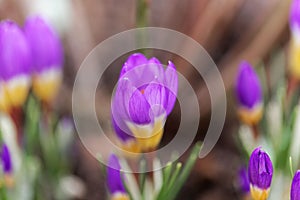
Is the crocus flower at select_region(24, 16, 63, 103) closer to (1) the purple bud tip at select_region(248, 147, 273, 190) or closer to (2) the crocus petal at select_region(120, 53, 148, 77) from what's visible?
(2) the crocus petal at select_region(120, 53, 148, 77)

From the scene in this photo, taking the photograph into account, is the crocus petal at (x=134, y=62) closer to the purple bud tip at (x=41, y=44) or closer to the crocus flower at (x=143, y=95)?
the crocus flower at (x=143, y=95)

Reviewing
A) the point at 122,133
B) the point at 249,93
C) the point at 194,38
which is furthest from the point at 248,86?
the point at 194,38

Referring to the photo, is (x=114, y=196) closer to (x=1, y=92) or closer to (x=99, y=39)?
(x=1, y=92)

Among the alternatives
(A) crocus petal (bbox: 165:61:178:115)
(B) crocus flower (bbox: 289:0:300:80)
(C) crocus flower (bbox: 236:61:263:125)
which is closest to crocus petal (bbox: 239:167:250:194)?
(C) crocus flower (bbox: 236:61:263:125)

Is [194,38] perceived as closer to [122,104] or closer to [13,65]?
[13,65]

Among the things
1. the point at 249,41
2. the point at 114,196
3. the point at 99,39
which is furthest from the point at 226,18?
the point at 114,196

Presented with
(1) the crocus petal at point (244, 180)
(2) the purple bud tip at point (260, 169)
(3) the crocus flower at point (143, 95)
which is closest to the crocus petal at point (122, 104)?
(3) the crocus flower at point (143, 95)

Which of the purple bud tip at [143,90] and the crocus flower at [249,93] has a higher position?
the crocus flower at [249,93]
